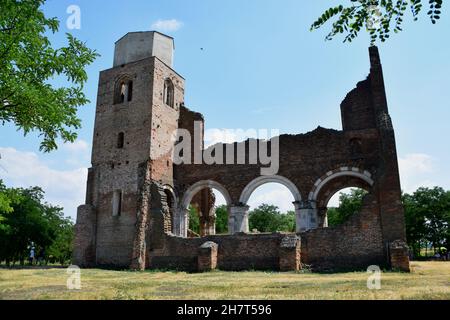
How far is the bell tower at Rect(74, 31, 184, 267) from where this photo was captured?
18234 millimetres

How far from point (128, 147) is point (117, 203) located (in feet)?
9.51

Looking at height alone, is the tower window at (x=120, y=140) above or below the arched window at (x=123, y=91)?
below

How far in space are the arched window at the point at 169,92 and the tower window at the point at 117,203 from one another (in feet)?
19.0

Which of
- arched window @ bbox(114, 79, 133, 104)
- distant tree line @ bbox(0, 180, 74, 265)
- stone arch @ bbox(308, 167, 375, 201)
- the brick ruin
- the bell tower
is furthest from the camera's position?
distant tree line @ bbox(0, 180, 74, 265)

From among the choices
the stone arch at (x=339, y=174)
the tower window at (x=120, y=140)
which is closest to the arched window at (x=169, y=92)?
the tower window at (x=120, y=140)

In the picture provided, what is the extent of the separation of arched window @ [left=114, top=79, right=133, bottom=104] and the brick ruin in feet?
0.20

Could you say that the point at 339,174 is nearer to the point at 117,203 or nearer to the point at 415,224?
the point at 117,203

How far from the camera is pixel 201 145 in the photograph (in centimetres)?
2195

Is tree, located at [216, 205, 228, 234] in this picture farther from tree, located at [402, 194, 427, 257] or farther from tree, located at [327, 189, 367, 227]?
tree, located at [402, 194, 427, 257]

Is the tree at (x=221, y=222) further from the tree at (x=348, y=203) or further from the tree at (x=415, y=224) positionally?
the tree at (x=415, y=224)

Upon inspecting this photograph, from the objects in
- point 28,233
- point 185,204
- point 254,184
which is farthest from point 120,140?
point 28,233

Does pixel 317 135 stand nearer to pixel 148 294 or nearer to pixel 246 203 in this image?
pixel 246 203

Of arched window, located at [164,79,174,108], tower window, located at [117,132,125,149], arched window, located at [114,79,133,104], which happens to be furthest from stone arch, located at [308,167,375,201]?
arched window, located at [114,79,133,104]

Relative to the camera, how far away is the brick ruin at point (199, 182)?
15.0 m
